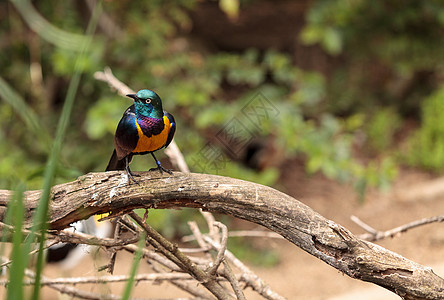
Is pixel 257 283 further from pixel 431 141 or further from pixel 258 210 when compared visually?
pixel 431 141

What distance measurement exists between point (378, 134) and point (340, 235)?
432cm

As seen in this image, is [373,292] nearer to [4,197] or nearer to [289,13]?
[4,197]

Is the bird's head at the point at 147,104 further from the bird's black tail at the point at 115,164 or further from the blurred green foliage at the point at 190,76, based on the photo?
the blurred green foliage at the point at 190,76

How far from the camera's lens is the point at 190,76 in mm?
3523

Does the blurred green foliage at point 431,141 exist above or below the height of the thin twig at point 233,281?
above

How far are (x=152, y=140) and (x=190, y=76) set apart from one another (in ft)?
8.47

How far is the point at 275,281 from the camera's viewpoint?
340cm

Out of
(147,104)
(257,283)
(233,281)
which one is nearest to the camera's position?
(147,104)

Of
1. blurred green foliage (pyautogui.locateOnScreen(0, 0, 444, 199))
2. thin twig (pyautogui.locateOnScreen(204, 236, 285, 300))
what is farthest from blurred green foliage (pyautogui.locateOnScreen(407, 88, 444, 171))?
thin twig (pyautogui.locateOnScreen(204, 236, 285, 300))

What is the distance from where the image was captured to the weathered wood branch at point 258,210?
1008 mm

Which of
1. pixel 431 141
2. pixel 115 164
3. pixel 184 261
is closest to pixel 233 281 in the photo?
pixel 184 261

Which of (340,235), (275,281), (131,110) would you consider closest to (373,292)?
(275,281)

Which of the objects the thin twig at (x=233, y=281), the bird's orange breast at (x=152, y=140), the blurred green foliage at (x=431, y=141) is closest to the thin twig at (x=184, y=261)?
the thin twig at (x=233, y=281)

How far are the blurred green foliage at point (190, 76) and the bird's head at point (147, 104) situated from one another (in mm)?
1230
